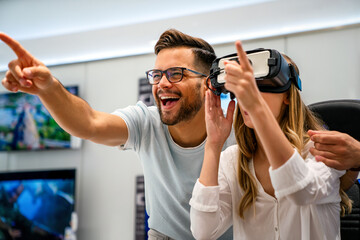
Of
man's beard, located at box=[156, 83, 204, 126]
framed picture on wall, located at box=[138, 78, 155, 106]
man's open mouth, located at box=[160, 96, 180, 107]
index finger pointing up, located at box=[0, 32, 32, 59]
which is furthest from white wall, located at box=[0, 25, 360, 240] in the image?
index finger pointing up, located at box=[0, 32, 32, 59]

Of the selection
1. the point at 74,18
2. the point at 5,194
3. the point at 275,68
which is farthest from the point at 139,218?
the point at 275,68

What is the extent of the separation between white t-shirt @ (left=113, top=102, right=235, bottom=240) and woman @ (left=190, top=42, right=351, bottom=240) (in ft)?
1.27

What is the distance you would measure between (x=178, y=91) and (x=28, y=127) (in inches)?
117

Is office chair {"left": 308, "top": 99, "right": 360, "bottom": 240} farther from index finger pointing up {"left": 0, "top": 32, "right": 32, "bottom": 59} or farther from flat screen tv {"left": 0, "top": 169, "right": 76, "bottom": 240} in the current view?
flat screen tv {"left": 0, "top": 169, "right": 76, "bottom": 240}

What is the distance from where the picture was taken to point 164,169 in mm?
1833

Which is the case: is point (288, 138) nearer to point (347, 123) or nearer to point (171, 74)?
point (347, 123)

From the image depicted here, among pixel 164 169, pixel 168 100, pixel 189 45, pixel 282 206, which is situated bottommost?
pixel 282 206

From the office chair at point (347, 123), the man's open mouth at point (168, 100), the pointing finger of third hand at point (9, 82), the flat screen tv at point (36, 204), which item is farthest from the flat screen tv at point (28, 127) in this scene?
the office chair at point (347, 123)

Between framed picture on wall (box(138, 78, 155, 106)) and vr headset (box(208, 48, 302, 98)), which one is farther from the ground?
framed picture on wall (box(138, 78, 155, 106))

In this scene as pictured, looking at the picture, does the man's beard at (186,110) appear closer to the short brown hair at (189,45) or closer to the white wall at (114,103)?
the short brown hair at (189,45)

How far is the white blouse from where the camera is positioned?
974 mm

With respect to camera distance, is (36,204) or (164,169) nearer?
(164,169)

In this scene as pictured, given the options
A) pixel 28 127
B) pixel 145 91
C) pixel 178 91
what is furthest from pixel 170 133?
pixel 28 127

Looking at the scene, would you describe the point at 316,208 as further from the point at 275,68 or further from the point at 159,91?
the point at 159,91
